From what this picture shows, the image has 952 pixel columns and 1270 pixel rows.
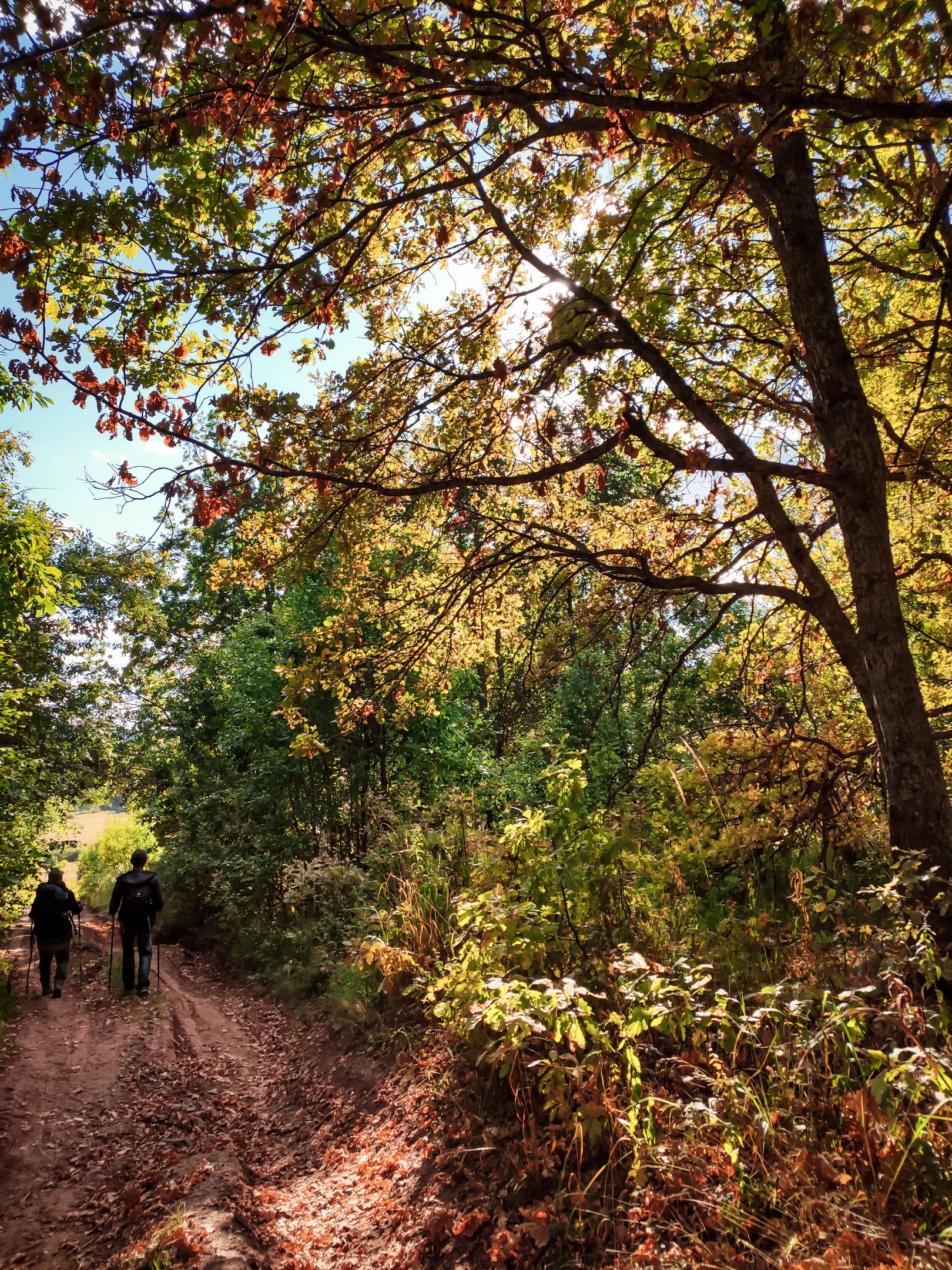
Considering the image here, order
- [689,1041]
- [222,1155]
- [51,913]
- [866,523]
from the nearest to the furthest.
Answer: [689,1041] → [866,523] → [222,1155] → [51,913]

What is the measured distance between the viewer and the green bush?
27.2 metres

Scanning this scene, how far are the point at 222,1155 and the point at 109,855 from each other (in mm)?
27042

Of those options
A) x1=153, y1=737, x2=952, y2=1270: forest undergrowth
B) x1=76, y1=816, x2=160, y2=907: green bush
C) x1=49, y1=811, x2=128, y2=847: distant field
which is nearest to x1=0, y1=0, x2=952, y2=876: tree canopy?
x1=153, y1=737, x2=952, y2=1270: forest undergrowth

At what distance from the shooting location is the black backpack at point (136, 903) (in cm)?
901

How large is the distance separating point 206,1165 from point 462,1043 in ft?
6.05

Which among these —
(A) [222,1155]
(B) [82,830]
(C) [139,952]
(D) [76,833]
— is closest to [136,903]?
(C) [139,952]

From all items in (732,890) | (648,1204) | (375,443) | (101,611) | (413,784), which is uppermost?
(101,611)

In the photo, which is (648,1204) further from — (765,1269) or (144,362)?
(144,362)

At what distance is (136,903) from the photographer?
9016 mm

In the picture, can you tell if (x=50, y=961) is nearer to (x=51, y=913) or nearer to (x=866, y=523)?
(x=51, y=913)

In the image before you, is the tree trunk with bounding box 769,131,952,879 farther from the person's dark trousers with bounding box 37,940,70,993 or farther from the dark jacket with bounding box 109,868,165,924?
the person's dark trousers with bounding box 37,940,70,993

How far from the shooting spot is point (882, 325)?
6.77m

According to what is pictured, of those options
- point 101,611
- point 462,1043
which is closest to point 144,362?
point 462,1043

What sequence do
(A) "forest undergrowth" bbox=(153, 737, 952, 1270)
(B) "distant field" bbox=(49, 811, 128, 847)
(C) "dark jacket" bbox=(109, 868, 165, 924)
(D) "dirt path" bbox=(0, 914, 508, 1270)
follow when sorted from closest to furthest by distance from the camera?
(A) "forest undergrowth" bbox=(153, 737, 952, 1270), (D) "dirt path" bbox=(0, 914, 508, 1270), (C) "dark jacket" bbox=(109, 868, 165, 924), (B) "distant field" bbox=(49, 811, 128, 847)
